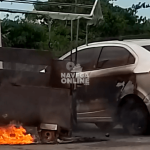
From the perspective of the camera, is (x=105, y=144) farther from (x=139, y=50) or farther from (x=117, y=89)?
(x=139, y=50)

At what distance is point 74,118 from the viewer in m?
7.41

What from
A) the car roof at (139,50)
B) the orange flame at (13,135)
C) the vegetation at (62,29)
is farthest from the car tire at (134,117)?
the orange flame at (13,135)

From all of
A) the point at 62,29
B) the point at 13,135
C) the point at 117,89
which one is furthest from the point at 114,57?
the point at 13,135

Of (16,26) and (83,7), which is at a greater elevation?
(83,7)

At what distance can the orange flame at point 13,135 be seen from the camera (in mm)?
6934

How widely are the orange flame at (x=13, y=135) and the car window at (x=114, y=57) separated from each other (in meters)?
2.21

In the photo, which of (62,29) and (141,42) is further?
(62,29)

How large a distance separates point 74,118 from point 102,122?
111 cm

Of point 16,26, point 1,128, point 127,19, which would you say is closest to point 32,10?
point 1,128

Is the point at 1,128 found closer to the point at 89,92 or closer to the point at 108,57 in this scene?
the point at 89,92

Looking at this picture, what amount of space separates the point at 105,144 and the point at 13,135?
1.51 metres

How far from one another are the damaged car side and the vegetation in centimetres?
80

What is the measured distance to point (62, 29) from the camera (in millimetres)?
9352

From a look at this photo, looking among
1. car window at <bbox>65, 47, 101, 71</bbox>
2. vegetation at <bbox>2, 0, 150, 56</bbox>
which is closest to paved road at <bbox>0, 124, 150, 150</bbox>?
car window at <bbox>65, 47, 101, 71</bbox>
